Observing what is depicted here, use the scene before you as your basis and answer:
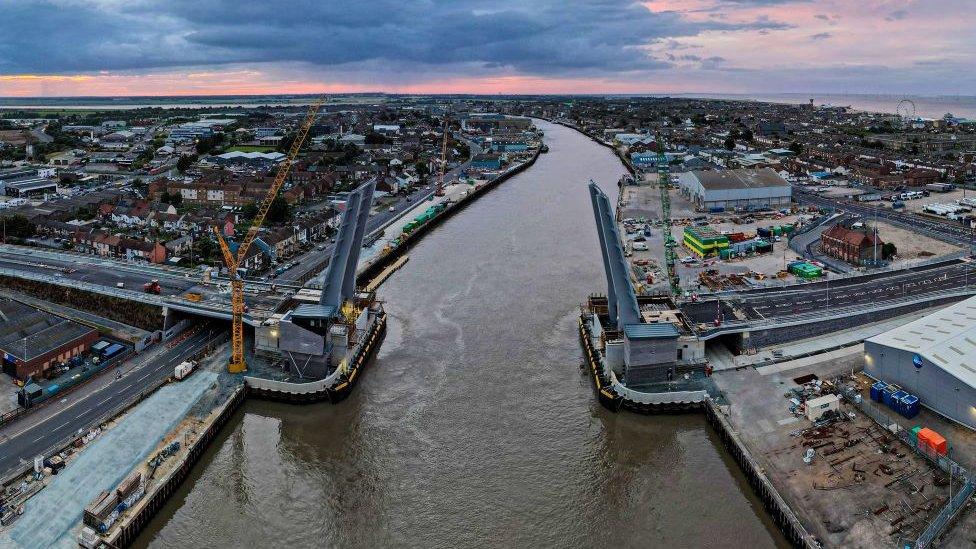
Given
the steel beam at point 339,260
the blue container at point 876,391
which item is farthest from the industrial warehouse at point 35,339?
the blue container at point 876,391

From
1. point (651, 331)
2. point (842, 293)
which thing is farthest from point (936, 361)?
point (842, 293)

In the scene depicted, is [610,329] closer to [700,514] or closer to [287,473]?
[700,514]

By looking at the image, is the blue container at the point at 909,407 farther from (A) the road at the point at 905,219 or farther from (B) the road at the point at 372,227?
(B) the road at the point at 372,227

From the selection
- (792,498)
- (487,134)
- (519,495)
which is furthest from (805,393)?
(487,134)

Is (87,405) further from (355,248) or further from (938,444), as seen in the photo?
(938,444)

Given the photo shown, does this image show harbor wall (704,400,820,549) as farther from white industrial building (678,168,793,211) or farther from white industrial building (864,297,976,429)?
white industrial building (678,168,793,211)
